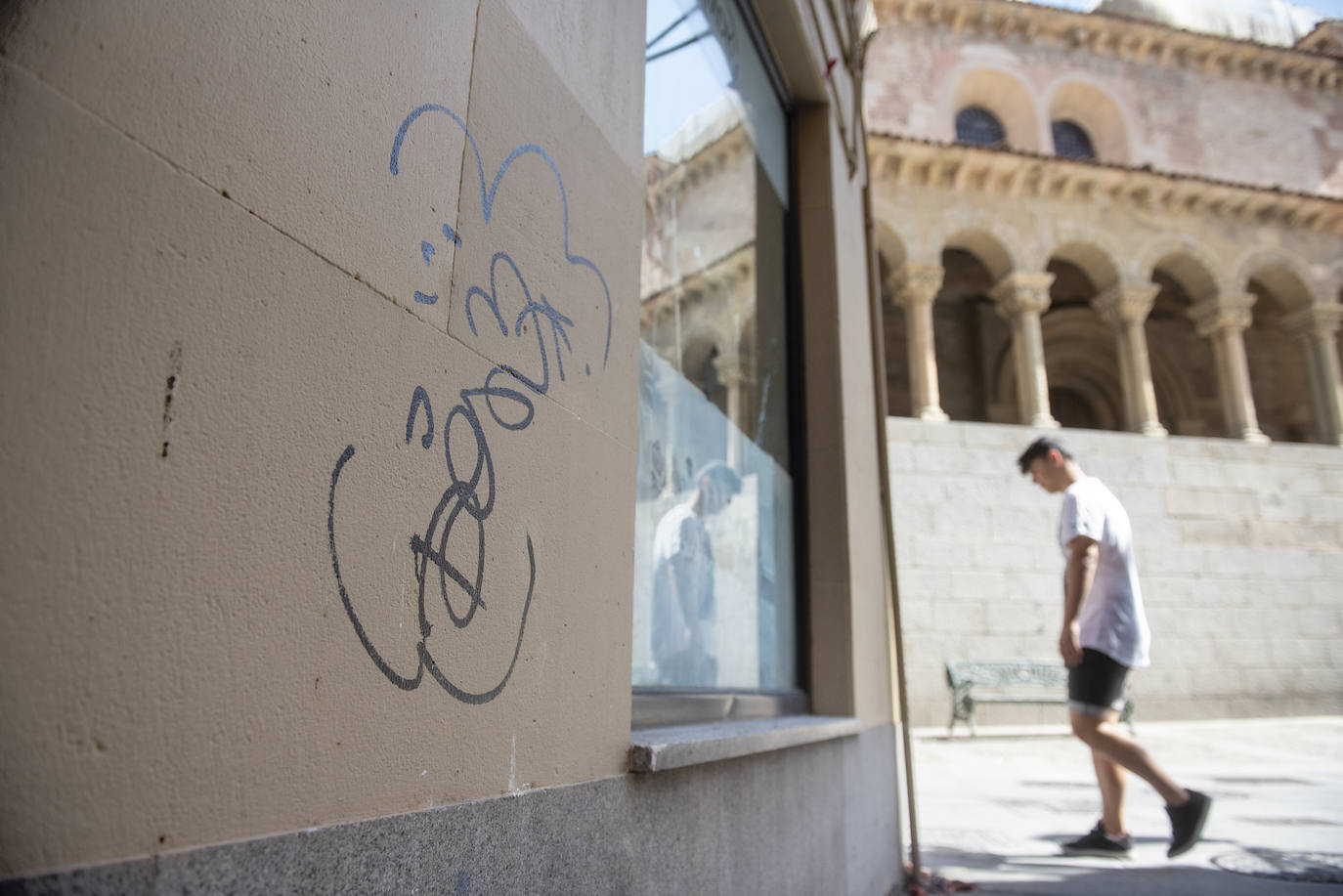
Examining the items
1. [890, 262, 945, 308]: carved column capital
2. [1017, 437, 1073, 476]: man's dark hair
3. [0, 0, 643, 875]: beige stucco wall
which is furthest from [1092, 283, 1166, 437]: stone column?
[0, 0, 643, 875]: beige stucco wall

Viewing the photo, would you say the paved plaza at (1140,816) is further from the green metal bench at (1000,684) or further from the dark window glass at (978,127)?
the dark window glass at (978,127)

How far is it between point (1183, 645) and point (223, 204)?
1276 cm

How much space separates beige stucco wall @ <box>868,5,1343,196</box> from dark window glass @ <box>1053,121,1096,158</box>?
23cm

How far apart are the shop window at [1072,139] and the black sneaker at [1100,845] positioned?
1686 centimetres

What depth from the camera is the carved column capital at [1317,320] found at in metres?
15.0

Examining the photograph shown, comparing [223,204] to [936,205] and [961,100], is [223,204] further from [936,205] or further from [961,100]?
[961,100]

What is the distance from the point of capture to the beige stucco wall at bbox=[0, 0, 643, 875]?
2.72 feet

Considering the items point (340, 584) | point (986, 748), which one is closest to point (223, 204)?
point (340, 584)

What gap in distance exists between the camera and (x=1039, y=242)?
1397 cm

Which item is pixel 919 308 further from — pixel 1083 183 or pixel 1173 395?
pixel 1173 395

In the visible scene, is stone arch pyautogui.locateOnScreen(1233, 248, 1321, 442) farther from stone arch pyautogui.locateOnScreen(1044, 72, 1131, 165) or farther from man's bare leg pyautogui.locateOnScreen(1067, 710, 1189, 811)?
man's bare leg pyautogui.locateOnScreen(1067, 710, 1189, 811)

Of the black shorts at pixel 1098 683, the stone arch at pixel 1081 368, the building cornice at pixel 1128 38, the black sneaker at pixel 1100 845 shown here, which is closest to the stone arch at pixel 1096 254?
the stone arch at pixel 1081 368

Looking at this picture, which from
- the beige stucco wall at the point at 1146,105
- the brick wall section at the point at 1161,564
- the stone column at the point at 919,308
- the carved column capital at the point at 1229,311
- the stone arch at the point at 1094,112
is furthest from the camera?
the stone arch at the point at 1094,112

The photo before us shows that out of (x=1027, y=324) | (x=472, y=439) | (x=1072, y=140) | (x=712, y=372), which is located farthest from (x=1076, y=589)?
(x=1072, y=140)
